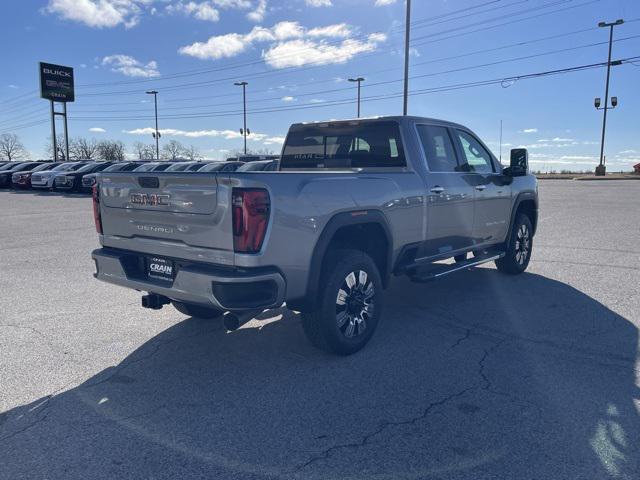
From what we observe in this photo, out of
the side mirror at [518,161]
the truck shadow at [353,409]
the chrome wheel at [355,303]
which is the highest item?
the side mirror at [518,161]

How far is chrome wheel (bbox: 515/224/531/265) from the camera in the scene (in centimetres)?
736

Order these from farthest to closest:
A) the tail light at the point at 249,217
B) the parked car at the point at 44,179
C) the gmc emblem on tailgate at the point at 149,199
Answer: the parked car at the point at 44,179 < the gmc emblem on tailgate at the point at 149,199 < the tail light at the point at 249,217

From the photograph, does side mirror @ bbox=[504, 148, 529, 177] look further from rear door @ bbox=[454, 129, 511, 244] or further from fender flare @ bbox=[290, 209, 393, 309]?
fender flare @ bbox=[290, 209, 393, 309]

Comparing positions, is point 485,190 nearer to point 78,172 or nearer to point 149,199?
point 149,199

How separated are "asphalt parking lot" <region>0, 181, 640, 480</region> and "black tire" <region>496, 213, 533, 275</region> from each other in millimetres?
774

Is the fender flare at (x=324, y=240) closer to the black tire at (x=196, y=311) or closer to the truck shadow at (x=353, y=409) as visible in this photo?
the truck shadow at (x=353, y=409)

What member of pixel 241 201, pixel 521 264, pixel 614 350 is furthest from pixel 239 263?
pixel 521 264

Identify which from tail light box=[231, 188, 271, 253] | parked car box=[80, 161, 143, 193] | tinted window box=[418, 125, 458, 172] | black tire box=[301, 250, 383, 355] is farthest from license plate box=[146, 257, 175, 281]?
parked car box=[80, 161, 143, 193]

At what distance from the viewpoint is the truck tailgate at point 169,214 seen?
3.68 m

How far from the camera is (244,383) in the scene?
3.91 m

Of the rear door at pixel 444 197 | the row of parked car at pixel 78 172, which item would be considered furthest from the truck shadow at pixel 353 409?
the row of parked car at pixel 78 172

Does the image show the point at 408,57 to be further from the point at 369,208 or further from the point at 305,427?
the point at 305,427

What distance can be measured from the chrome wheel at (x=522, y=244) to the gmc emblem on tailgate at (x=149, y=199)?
505cm

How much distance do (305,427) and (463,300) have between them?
3412 millimetres
